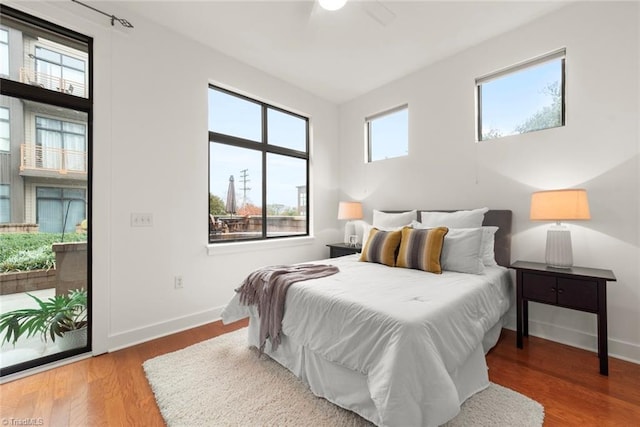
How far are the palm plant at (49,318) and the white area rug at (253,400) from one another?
769 mm

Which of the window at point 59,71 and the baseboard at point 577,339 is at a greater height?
the window at point 59,71

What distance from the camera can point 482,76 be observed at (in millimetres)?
2879

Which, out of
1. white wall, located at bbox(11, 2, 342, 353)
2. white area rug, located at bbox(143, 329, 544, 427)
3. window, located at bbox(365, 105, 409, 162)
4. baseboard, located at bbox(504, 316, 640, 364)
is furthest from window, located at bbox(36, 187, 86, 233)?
baseboard, located at bbox(504, 316, 640, 364)

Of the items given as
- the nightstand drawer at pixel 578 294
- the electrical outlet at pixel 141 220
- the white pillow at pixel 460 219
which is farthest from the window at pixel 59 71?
the nightstand drawer at pixel 578 294

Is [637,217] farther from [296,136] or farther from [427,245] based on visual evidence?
[296,136]

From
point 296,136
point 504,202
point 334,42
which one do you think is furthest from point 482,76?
point 296,136

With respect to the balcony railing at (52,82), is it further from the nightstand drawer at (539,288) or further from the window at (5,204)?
the nightstand drawer at (539,288)

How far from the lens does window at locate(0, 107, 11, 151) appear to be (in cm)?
188

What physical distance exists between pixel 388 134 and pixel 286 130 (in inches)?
57.0

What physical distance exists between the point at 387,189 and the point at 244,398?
2898 mm

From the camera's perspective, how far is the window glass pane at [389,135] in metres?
3.63

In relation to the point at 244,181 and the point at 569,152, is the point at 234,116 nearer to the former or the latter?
the point at 244,181

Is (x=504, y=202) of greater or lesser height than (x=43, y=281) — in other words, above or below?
above

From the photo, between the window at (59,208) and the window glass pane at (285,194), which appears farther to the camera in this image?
the window glass pane at (285,194)
